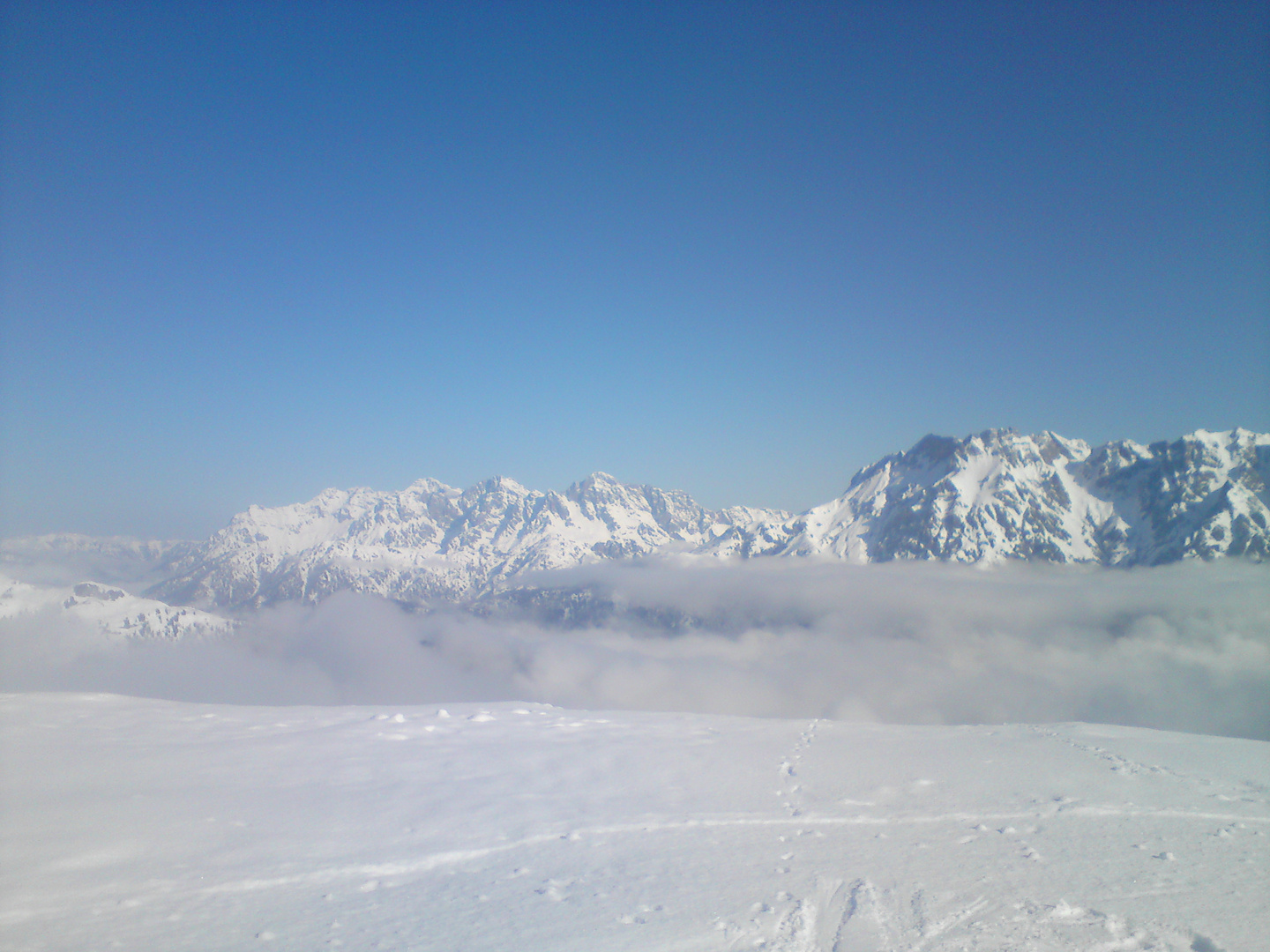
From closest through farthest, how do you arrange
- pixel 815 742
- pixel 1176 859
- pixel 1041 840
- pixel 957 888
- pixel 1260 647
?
1. pixel 957 888
2. pixel 1176 859
3. pixel 1041 840
4. pixel 815 742
5. pixel 1260 647

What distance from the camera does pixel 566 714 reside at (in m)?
18.8

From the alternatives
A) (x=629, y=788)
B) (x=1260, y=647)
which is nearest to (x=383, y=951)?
(x=629, y=788)

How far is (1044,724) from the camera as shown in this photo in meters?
19.8

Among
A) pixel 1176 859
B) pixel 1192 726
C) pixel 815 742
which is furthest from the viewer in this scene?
pixel 1192 726

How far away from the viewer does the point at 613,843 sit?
8508 millimetres

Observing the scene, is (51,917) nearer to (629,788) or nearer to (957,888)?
(629,788)

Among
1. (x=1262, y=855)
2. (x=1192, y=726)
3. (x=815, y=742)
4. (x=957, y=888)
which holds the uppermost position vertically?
(x=957, y=888)

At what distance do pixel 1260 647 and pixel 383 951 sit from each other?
964ft

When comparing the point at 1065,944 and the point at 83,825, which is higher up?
the point at 83,825

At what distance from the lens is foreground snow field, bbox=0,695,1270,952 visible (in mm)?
6176

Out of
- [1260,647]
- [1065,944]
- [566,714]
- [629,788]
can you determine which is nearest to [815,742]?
[629,788]

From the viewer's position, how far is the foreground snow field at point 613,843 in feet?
20.3

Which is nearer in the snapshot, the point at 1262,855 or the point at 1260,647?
the point at 1262,855

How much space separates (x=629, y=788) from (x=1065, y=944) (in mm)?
6858
